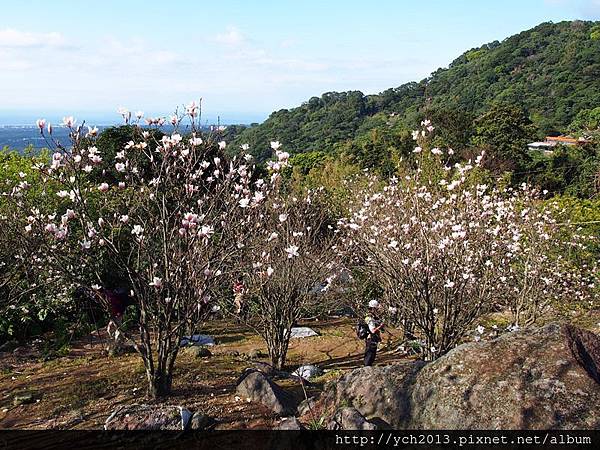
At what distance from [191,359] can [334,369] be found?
2154mm

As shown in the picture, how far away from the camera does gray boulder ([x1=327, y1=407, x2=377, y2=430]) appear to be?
3.47m

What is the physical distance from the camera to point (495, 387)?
347cm

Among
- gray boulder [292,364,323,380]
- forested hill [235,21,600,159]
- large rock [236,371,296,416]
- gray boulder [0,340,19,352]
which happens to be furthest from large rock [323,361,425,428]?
forested hill [235,21,600,159]

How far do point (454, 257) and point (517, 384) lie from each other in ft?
10.2

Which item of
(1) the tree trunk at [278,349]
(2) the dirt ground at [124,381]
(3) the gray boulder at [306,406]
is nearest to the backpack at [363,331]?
(2) the dirt ground at [124,381]

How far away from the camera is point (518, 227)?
9.12m

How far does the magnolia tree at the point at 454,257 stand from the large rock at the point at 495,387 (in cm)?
210

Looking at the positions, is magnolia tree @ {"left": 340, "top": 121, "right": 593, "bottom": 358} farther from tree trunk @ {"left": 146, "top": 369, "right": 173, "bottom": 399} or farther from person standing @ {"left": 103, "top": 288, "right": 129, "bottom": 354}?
person standing @ {"left": 103, "top": 288, "right": 129, "bottom": 354}

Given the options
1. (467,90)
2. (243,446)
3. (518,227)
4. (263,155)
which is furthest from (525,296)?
(467,90)

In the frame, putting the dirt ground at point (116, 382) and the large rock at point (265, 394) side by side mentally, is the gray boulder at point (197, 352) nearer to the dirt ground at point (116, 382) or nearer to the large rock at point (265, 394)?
the dirt ground at point (116, 382)

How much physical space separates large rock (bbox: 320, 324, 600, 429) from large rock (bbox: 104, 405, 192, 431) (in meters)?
1.24

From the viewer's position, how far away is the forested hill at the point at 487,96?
4997 centimetres

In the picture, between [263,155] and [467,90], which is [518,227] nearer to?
[263,155]

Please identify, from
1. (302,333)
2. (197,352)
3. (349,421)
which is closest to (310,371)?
(197,352)
